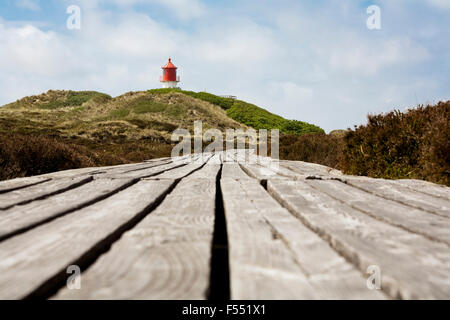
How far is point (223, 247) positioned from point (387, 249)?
0.62 metres

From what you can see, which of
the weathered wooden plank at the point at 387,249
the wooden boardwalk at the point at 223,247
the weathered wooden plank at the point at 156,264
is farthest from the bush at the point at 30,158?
the weathered wooden plank at the point at 387,249

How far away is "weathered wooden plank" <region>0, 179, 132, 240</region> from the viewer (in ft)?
4.40

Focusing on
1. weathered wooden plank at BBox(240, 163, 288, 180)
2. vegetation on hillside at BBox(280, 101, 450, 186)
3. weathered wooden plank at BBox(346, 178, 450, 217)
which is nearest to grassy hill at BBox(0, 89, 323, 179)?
weathered wooden plank at BBox(240, 163, 288, 180)

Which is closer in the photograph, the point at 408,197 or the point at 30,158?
the point at 408,197

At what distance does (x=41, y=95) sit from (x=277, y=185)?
69619mm

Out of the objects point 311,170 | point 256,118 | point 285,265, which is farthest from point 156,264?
point 256,118

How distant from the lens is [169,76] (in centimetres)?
6994

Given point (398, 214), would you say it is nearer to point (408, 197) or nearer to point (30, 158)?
point (408, 197)

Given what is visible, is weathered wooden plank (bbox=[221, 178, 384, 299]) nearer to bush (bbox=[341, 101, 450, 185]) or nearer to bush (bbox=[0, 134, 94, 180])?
bush (bbox=[341, 101, 450, 185])

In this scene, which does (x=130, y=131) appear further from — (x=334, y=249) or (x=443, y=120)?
(x=334, y=249)

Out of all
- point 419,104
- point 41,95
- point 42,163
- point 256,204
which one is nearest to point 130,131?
point 42,163

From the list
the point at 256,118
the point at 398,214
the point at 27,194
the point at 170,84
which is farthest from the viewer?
the point at 170,84

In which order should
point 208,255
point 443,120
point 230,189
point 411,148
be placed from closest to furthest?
point 208,255
point 230,189
point 443,120
point 411,148
